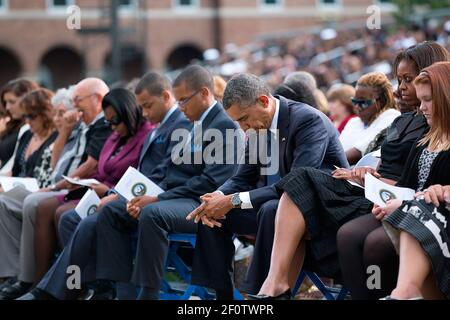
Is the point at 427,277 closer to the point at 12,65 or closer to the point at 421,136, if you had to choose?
the point at 421,136

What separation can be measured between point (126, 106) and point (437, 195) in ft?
11.3

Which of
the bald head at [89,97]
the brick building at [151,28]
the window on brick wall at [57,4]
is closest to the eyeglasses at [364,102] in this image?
the bald head at [89,97]

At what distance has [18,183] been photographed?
841cm

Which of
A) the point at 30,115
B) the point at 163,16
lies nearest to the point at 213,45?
the point at 163,16

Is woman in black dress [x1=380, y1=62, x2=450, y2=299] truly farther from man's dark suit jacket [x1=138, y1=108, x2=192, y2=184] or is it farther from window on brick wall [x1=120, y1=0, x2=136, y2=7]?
window on brick wall [x1=120, y1=0, x2=136, y2=7]

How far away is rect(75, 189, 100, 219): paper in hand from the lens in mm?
7367

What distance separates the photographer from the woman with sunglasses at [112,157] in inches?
300

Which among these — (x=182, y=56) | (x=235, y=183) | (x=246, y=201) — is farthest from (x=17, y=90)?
(x=182, y=56)

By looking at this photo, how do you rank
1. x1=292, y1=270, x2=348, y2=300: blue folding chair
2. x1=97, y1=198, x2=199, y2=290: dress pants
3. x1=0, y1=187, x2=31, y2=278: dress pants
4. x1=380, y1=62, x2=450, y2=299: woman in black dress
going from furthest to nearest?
x1=0, y1=187, x2=31, y2=278: dress pants < x1=97, y1=198, x2=199, y2=290: dress pants < x1=292, y1=270, x2=348, y2=300: blue folding chair < x1=380, y1=62, x2=450, y2=299: woman in black dress

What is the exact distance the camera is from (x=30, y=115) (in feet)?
29.3

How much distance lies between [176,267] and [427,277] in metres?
2.57

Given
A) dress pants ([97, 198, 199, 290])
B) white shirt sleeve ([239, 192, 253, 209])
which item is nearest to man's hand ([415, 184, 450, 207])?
white shirt sleeve ([239, 192, 253, 209])

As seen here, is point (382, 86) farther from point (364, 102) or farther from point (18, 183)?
point (18, 183)

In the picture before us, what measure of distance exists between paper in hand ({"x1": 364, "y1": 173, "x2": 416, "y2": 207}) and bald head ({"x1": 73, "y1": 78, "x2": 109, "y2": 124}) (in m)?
3.76
